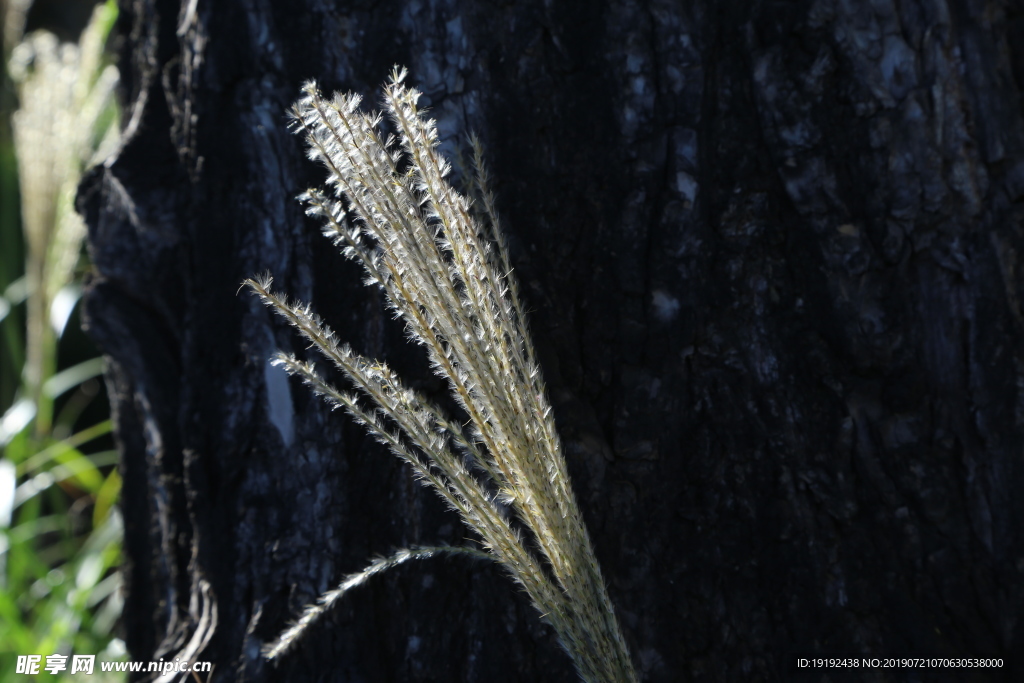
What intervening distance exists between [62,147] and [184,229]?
1128mm

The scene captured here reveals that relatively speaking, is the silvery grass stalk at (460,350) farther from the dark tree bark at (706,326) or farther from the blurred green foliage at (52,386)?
the blurred green foliage at (52,386)

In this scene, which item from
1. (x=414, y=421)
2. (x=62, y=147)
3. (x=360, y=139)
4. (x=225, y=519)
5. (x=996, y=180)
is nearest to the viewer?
(x=360, y=139)

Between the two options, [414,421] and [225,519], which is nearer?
[414,421]

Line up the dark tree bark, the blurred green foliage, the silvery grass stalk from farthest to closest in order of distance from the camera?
the blurred green foliage → the dark tree bark → the silvery grass stalk

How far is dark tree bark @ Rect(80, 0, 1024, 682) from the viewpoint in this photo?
3.68 ft

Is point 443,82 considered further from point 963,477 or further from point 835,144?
point 963,477

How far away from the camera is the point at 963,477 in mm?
1140

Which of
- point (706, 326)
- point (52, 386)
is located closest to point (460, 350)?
point (706, 326)

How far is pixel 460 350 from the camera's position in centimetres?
82

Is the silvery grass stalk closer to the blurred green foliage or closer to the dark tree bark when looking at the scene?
the dark tree bark

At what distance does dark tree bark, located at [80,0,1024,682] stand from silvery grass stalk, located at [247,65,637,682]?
A: 0.29 metres

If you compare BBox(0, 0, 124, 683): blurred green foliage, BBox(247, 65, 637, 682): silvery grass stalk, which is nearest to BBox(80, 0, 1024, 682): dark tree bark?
BBox(247, 65, 637, 682): silvery grass stalk

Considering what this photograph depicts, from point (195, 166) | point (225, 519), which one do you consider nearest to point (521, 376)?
point (225, 519)

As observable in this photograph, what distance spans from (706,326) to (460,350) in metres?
0.52
